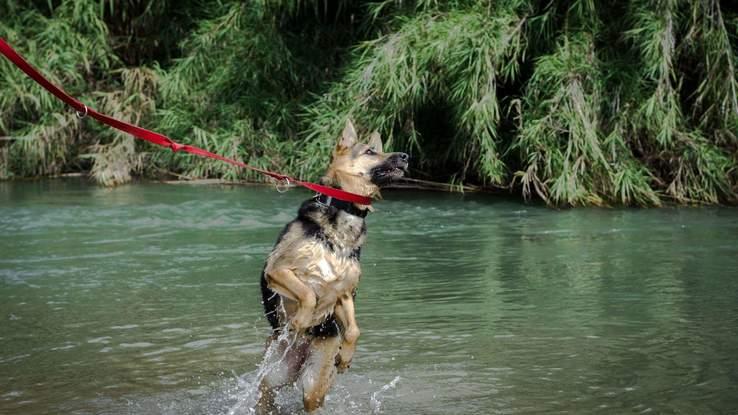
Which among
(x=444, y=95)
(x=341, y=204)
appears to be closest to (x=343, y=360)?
(x=341, y=204)

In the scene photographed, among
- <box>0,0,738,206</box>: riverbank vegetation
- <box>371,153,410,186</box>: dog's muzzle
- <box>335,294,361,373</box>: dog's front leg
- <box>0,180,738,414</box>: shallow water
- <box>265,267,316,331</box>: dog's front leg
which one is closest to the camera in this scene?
<box>265,267,316,331</box>: dog's front leg

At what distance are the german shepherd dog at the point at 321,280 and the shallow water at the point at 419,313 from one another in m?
0.27

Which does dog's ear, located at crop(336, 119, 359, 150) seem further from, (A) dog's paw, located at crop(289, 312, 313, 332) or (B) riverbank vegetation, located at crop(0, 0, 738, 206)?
(B) riverbank vegetation, located at crop(0, 0, 738, 206)

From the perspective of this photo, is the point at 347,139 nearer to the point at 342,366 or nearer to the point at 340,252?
the point at 340,252

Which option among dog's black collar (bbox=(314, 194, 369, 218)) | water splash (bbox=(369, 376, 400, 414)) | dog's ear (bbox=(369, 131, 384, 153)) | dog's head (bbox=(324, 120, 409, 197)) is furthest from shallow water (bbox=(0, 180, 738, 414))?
dog's ear (bbox=(369, 131, 384, 153))

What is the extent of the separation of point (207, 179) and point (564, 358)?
10.3 metres

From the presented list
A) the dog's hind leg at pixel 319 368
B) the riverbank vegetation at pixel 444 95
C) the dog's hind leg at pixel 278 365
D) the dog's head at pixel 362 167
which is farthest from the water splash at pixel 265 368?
the riverbank vegetation at pixel 444 95

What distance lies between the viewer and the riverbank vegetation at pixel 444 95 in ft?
37.0

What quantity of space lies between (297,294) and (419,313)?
2.34 metres

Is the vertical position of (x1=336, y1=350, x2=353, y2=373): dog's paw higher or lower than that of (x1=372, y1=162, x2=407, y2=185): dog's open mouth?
lower

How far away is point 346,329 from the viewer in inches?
173

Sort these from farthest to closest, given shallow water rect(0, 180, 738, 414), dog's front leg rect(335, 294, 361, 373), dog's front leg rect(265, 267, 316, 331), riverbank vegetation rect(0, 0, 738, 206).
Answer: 1. riverbank vegetation rect(0, 0, 738, 206)
2. shallow water rect(0, 180, 738, 414)
3. dog's front leg rect(335, 294, 361, 373)
4. dog's front leg rect(265, 267, 316, 331)

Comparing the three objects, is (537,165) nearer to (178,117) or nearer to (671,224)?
(671,224)

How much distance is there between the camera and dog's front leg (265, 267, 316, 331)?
4188 mm
